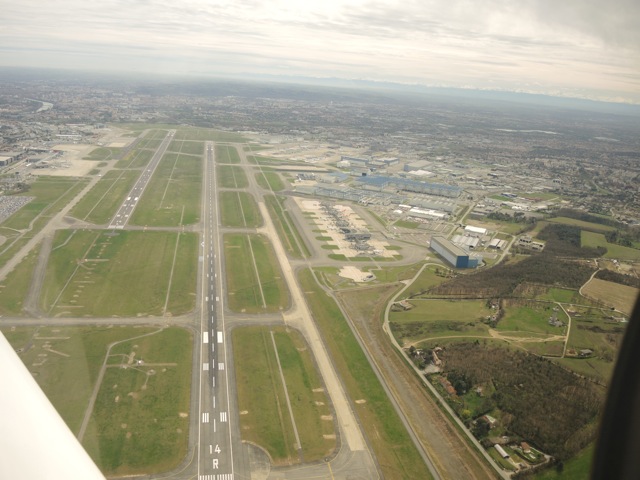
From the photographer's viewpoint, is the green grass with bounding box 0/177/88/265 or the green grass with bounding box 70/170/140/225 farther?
the green grass with bounding box 70/170/140/225

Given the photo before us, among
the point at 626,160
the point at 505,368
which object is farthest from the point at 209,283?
the point at 626,160

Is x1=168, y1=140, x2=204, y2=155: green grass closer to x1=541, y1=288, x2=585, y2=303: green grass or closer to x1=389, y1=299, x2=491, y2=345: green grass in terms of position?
x1=389, y1=299, x2=491, y2=345: green grass

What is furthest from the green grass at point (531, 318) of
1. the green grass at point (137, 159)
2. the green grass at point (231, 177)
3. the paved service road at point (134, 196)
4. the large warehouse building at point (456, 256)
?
the green grass at point (137, 159)

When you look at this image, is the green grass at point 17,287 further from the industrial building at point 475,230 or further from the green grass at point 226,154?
the green grass at point 226,154

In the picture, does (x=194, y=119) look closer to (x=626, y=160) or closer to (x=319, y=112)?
(x=319, y=112)

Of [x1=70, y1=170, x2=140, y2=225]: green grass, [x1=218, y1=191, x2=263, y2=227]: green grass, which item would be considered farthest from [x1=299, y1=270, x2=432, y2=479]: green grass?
[x1=70, y1=170, x2=140, y2=225]: green grass
